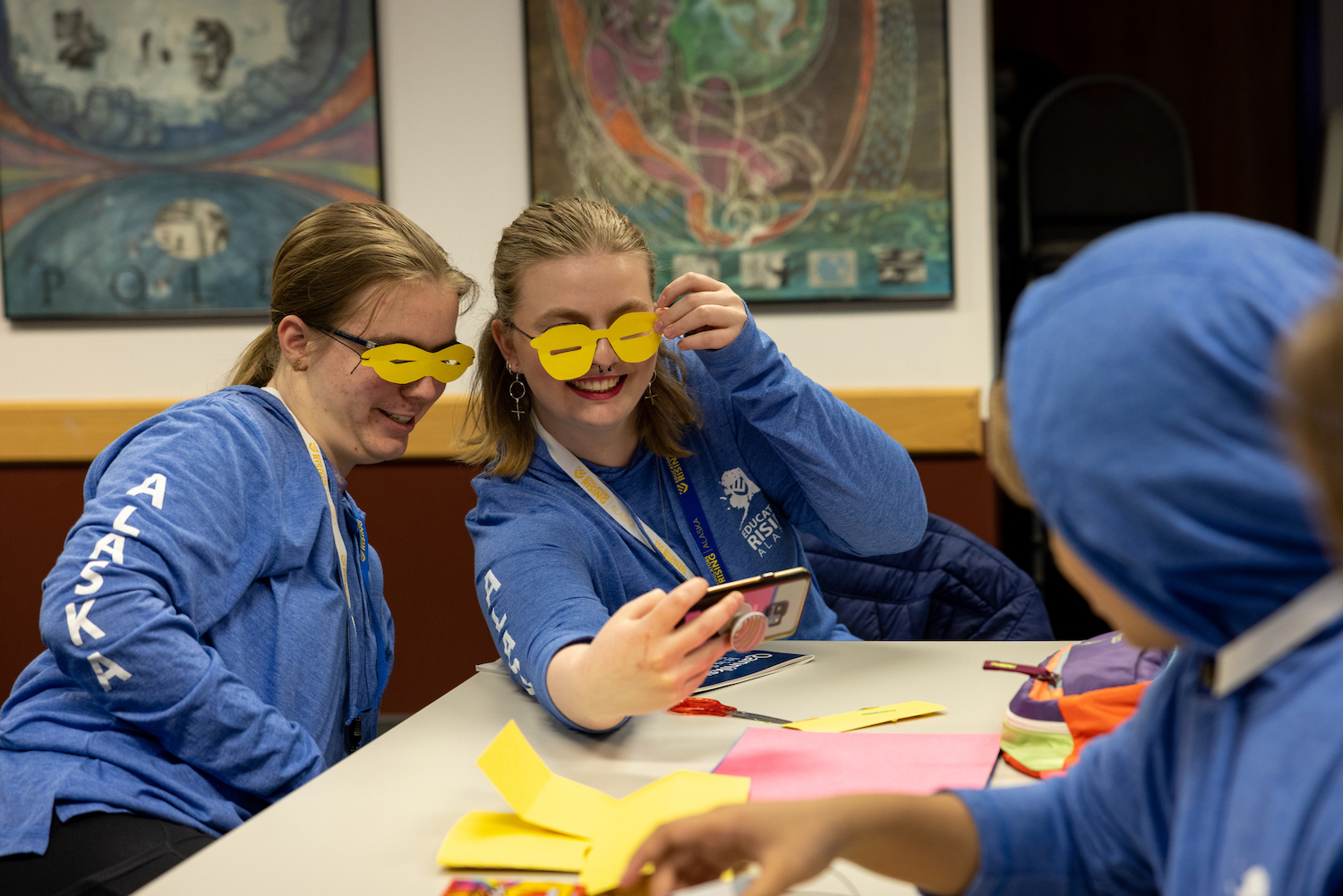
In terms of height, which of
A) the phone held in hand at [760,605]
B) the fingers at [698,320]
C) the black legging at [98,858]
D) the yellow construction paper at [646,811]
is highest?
the fingers at [698,320]

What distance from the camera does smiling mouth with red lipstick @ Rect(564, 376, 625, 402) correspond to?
1.69 metres

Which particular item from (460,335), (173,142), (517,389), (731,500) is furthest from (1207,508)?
(173,142)

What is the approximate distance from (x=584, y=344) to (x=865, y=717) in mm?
655

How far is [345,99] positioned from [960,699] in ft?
8.32

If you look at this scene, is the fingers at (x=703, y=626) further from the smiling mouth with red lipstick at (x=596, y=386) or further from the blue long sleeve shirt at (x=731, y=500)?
the smiling mouth with red lipstick at (x=596, y=386)

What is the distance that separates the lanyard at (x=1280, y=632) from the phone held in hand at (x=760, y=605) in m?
0.66

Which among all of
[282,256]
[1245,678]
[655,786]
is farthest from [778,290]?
[1245,678]

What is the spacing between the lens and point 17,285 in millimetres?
3281

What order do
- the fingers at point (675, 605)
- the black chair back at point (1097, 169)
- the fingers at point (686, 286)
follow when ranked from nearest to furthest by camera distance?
the fingers at point (675, 605)
the fingers at point (686, 286)
the black chair back at point (1097, 169)

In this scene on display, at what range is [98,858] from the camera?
1.19 m

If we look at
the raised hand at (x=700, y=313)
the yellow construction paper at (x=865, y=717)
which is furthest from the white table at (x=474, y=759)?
the raised hand at (x=700, y=313)

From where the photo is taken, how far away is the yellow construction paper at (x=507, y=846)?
0.95 m

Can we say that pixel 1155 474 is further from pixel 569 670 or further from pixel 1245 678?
pixel 569 670

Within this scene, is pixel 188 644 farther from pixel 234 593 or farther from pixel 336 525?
pixel 336 525
